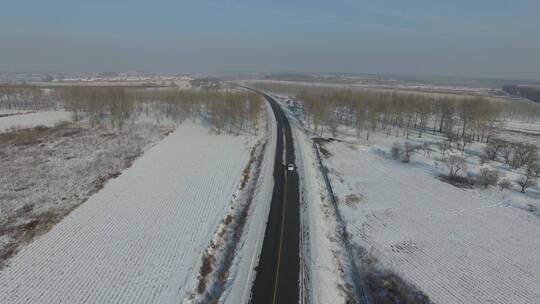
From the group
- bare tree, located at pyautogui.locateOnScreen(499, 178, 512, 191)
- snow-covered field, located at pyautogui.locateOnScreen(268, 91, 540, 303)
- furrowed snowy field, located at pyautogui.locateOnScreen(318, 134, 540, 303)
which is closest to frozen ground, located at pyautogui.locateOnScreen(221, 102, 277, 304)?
snow-covered field, located at pyautogui.locateOnScreen(268, 91, 540, 303)

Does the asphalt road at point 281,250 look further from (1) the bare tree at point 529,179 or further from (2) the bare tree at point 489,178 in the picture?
(1) the bare tree at point 529,179

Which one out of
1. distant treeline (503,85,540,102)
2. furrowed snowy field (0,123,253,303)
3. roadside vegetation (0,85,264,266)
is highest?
distant treeline (503,85,540,102)

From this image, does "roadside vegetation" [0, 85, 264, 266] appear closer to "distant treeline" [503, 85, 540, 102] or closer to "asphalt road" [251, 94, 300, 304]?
"asphalt road" [251, 94, 300, 304]

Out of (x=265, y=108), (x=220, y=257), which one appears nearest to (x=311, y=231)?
(x=220, y=257)

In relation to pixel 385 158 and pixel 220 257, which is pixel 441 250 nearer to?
pixel 220 257

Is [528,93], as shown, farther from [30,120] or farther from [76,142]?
[30,120]

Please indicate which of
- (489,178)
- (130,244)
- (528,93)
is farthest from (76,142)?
(528,93)

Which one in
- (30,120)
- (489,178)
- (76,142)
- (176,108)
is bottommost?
(76,142)
